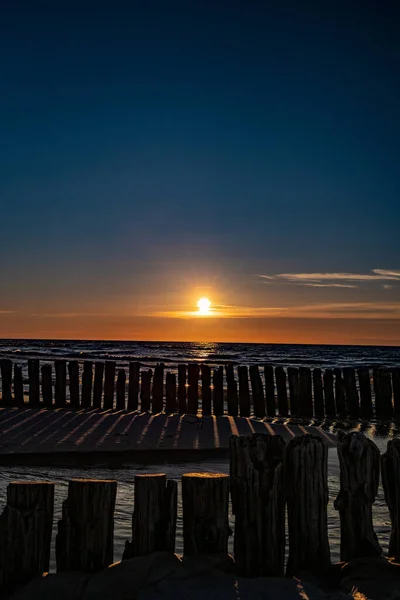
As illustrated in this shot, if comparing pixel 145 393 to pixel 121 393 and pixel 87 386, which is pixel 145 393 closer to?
pixel 121 393

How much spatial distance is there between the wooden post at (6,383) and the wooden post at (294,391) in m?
5.77

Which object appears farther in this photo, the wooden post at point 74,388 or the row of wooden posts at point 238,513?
the wooden post at point 74,388

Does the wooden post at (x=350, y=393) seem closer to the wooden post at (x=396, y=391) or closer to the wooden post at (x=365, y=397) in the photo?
the wooden post at (x=365, y=397)

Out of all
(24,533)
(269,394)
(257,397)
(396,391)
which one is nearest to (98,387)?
(257,397)

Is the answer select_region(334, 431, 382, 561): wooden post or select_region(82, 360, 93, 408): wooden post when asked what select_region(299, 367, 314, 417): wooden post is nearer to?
select_region(82, 360, 93, 408): wooden post

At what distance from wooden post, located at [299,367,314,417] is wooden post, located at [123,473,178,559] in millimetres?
8489

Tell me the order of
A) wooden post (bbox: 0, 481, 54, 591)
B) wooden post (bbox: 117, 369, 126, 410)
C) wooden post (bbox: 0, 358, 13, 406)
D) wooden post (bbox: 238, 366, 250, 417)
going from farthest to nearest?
1. wooden post (bbox: 0, 358, 13, 406)
2. wooden post (bbox: 238, 366, 250, 417)
3. wooden post (bbox: 117, 369, 126, 410)
4. wooden post (bbox: 0, 481, 54, 591)

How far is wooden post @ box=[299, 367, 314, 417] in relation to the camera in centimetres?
1109

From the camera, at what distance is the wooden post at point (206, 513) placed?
112 inches

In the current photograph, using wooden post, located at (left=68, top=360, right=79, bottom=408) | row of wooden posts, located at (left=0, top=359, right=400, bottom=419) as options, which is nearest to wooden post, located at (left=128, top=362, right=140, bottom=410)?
row of wooden posts, located at (left=0, top=359, right=400, bottom=419)

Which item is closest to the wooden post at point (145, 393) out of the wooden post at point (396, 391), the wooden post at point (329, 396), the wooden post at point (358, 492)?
the wooden post at point (329, 396)

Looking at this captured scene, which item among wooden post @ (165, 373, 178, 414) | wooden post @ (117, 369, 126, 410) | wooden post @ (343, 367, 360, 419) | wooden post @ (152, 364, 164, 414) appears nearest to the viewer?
wooden post @ (165, 373, 178, 414)

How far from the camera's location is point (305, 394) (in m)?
11.2

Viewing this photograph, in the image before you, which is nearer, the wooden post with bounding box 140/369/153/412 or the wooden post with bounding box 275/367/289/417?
the wooden post with bounding box 140/369/153/412
